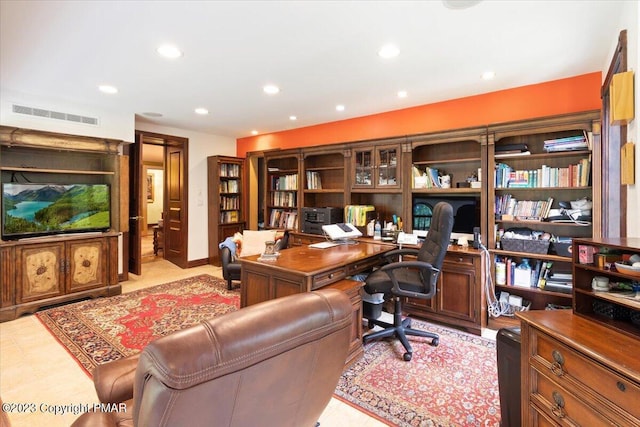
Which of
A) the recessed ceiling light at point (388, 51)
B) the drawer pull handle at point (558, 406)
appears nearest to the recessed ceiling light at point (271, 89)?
the recessed ceiling light at point (388, 51)

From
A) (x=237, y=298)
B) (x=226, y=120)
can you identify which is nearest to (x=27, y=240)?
(x=237, y=298)

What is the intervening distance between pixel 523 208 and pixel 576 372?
239 cm

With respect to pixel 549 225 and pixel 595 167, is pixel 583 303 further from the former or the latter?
pixel 549 225

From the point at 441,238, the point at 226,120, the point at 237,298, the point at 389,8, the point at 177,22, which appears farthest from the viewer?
the point at 226,120

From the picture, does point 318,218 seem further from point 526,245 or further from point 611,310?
point 611,310

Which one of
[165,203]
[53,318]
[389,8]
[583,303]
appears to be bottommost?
[53,318]

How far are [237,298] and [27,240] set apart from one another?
2417 millimetres

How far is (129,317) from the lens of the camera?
3.37m

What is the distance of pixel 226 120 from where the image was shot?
15.8 feet

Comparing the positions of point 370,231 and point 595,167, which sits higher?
point 595,167

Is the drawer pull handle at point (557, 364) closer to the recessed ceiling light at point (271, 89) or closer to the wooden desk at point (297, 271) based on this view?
the wooden desk at point (297, 271)

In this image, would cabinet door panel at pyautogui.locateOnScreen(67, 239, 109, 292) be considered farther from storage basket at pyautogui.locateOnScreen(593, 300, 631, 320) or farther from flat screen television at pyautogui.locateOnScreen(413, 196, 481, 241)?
storage basket at pyautogui.locateOnScreen(593, 300, 631, 320)

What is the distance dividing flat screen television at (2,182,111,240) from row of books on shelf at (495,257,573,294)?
16.0ft

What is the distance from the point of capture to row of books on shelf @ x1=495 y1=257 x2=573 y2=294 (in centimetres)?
288
